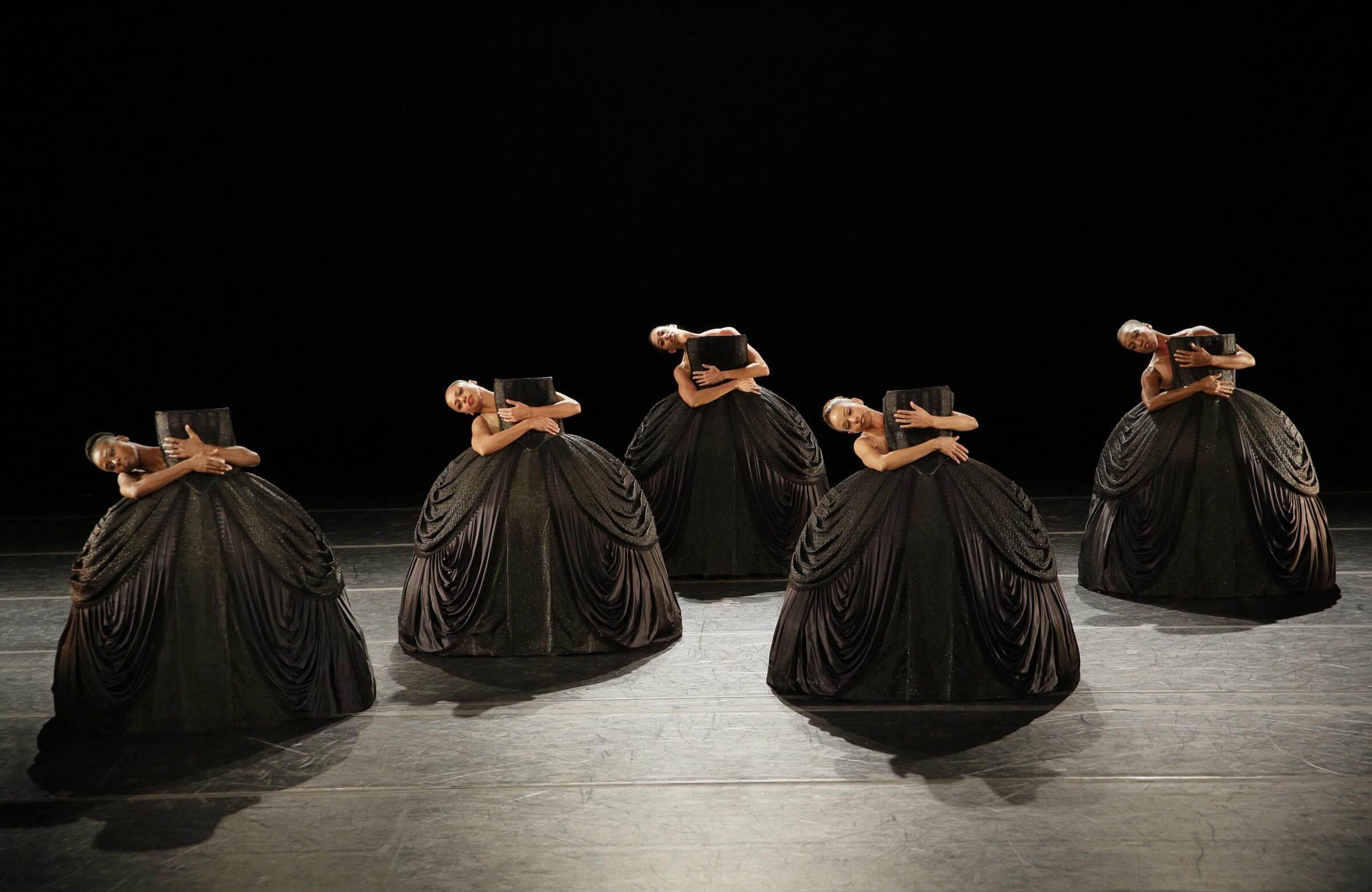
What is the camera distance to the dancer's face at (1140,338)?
5980 millimetres

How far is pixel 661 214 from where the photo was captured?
942 centimetres

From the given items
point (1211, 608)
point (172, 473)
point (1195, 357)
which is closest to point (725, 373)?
point (1195, 357)

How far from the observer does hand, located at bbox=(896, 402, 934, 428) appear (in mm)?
4570

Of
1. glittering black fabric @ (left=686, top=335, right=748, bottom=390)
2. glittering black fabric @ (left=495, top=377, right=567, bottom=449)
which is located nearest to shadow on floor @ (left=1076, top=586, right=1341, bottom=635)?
glittering black fabric @ (left=686, top=335, right=748, bottom=390)

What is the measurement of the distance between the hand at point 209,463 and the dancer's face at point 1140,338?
371cm

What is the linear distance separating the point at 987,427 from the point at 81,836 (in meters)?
7.61

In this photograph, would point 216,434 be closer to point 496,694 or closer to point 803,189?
point 496,694

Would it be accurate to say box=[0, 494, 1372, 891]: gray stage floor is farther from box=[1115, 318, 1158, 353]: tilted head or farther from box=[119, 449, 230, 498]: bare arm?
box=[1115, 318, 1158, 353]: tilted head

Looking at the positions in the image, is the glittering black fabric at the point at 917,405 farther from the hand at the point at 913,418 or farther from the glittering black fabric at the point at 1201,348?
the glittering black fabric at the point at 1201,348

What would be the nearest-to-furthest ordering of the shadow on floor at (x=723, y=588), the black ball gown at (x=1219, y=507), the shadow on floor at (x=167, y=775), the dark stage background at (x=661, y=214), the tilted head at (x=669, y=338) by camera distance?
the shadow on floor at (x=167, y=775), the black ball gown at (x=1219, y=507), the shadow on floor at (x=723, y=588), the tilted head at (x=669, y=338), the dark stage background at (x=661, y=214)

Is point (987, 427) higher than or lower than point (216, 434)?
lower

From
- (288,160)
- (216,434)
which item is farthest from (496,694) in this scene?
(288,160)

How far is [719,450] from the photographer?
21.7ft

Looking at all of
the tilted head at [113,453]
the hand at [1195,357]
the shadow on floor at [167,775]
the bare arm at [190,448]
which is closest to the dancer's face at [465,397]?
the bare arm at [190,448]
